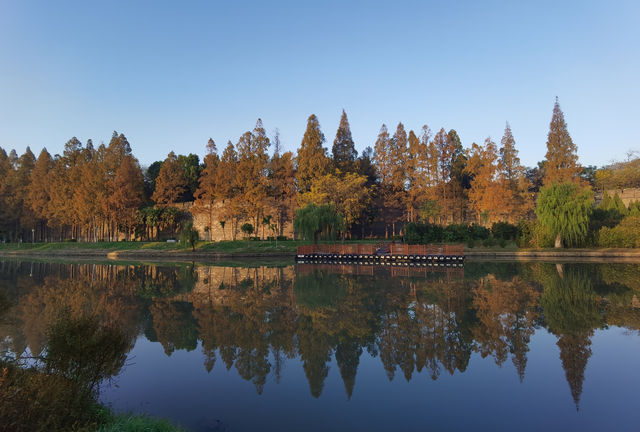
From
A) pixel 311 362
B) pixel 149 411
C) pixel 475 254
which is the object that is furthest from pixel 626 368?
pixel 475 254

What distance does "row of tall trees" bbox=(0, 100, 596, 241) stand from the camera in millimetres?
36969

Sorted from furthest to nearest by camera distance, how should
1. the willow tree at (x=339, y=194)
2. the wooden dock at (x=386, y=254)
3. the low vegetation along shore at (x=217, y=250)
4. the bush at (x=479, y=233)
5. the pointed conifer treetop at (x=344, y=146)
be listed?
the pointed conifer treetop at (x=344, y=146) → the willow tree at (x=339, y=194) → the bush at (x=479, y=233) → the low vegetation along shore at (x=217, y=250) → the wooden dock at (x=386, y=254)

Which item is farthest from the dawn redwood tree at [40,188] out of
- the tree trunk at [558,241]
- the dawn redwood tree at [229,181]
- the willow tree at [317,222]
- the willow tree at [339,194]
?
the tree trunk at [558,241]

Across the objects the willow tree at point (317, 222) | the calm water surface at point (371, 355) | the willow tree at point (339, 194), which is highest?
Result: the willow tree at point (339, 194)

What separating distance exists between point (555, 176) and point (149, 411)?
41.6 meters

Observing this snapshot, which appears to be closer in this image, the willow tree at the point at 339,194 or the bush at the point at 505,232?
the bush at the point at 505,232

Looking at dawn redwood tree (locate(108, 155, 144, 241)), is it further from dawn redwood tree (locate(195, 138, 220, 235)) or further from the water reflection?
the water reflection

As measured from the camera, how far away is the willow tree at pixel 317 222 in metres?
29.1

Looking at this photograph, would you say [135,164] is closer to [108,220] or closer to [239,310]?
[108,220]

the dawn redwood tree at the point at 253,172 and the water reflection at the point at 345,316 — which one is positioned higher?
the dawn redwood tree at the point at 253,172

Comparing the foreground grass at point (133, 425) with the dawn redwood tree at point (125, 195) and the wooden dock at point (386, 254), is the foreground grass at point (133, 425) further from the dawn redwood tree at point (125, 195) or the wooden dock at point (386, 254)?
the dawn redwood tree at point (125, 195)

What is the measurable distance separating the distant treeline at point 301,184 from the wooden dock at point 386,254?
9226mm

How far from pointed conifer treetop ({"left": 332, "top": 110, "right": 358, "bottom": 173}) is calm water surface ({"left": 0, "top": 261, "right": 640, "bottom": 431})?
30358mm

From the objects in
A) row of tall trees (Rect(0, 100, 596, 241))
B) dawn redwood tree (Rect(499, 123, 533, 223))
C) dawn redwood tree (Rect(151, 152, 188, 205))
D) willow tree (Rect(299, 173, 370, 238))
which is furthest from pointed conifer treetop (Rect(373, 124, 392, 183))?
dawn redwood tree (Rect(151, 152, 188, 205))
